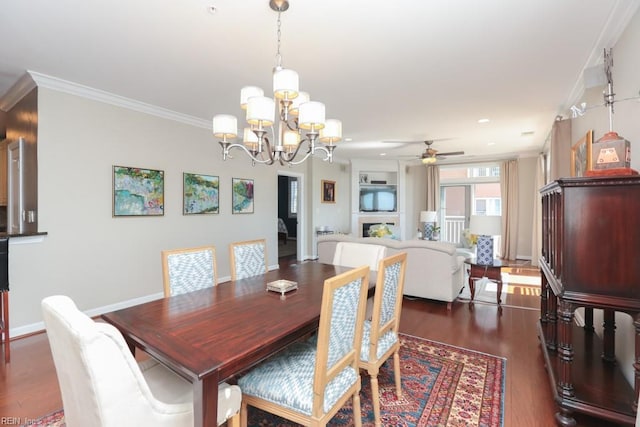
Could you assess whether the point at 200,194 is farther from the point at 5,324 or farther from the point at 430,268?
the point at 430,268

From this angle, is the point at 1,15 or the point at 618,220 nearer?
the point at 618,220

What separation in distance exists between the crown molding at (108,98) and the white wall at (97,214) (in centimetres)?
6

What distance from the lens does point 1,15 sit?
202 cm

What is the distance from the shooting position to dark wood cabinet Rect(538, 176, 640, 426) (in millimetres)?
1492

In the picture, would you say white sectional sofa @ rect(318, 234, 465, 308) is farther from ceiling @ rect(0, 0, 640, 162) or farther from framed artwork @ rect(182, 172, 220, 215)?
framed artwork @ rect(182, 172, 220, 215)

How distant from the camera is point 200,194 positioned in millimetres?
4527

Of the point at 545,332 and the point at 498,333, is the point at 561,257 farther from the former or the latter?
the point at 498,333

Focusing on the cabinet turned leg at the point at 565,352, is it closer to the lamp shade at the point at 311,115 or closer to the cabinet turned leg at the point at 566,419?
the cabinet turned leg at the point at 566,419

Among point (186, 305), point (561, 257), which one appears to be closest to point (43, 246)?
point (186, 305)

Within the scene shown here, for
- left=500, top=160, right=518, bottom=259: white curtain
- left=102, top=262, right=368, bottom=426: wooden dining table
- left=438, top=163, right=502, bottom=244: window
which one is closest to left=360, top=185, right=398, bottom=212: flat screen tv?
left=438, top=163, right=502, bottom=244: window

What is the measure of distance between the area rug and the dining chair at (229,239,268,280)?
3.44 ft

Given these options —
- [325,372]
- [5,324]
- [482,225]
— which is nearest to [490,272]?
[482,225]

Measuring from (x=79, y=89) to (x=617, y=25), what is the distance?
4.80 metres

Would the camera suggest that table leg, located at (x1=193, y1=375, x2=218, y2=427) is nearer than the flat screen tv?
Yes
